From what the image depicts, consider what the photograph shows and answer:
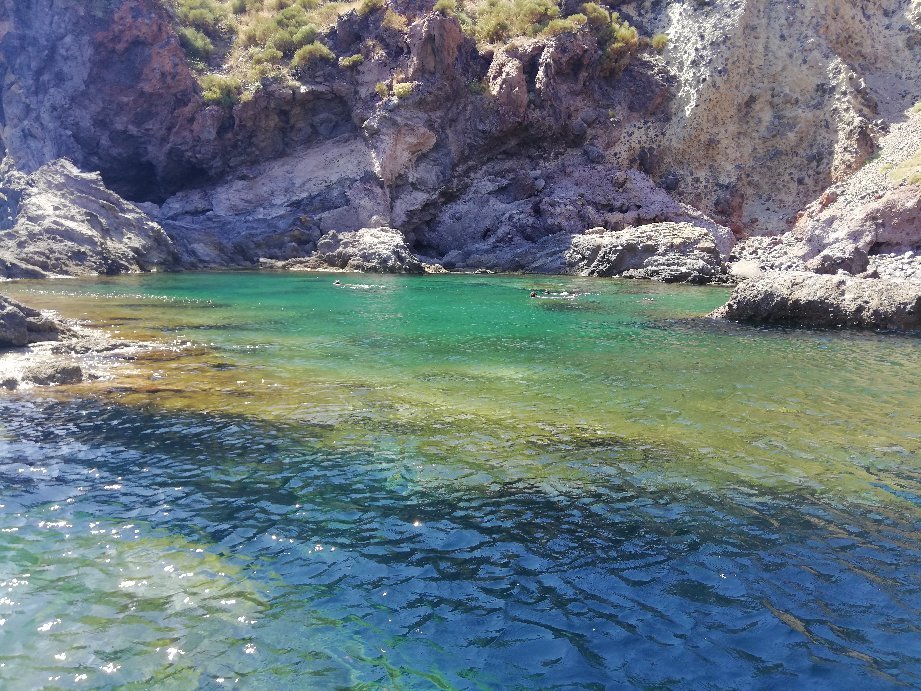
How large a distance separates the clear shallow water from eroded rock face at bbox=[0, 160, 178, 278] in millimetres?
25326

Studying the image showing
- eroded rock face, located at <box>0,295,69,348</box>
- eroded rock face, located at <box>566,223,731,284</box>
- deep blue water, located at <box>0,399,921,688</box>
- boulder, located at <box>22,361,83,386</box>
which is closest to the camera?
deep blue water, located at <box>0,399,921,688</box>

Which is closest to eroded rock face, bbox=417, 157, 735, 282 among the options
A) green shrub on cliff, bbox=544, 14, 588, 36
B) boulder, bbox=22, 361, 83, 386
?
green shrub on cliff, bbox=544, 14, 588, 36

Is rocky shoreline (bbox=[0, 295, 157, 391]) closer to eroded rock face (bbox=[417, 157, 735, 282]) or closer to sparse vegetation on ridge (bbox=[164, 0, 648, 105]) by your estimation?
eroded rock face (bbox=[417, 157, 735, 282])

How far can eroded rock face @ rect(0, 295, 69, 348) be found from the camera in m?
13.2

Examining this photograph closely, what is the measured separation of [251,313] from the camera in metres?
21.8

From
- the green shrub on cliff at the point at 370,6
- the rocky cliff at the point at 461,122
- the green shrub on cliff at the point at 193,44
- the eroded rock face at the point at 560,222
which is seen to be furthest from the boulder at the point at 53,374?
the green shrub on cliff at the point at 193,44

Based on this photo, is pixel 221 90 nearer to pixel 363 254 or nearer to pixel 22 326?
pixel 363 254

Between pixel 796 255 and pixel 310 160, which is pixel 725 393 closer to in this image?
pixel 796 255

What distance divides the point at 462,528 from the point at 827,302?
16.5 m

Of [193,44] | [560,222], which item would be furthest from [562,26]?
[193,44]

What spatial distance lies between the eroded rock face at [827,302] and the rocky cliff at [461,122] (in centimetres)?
2266

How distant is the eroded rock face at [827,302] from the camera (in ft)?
60.2

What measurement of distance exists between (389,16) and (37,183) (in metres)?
24.6

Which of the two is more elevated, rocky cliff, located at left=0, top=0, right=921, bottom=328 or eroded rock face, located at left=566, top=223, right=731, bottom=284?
rocky cliff, located at left=0, top=0, right=921, bottom=328
